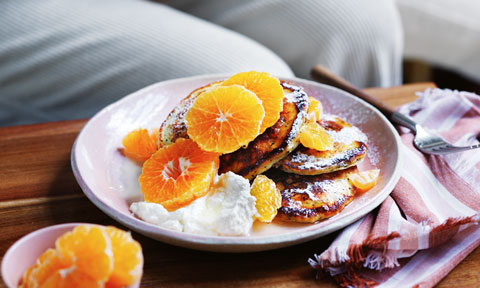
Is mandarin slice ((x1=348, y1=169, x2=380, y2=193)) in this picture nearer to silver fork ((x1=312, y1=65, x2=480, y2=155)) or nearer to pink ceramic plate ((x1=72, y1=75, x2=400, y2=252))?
pink ceramic plate ((x1=72, y1=75, x2=400, y2=252))

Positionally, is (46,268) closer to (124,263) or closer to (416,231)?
(124,263)

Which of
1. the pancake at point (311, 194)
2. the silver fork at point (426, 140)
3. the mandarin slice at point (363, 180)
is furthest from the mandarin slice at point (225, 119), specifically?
the silver fork at point (426, 140)

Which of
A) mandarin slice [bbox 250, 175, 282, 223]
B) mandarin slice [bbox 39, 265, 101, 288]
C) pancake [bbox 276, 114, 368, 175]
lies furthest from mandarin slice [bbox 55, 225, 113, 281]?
pancake [bbox 276, 114, 368, 175]

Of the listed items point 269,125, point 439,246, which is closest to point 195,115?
point 269,125

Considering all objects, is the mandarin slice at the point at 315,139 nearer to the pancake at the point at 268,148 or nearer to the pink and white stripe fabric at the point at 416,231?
the pancake at the point at 268,148

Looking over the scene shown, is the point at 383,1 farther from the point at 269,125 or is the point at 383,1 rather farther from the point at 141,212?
the point at 141,212

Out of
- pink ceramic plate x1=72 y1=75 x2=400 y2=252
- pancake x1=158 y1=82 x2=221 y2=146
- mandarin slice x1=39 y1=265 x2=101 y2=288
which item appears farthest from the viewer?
pancake x1=158 y1=82 x2=221 y2=146
